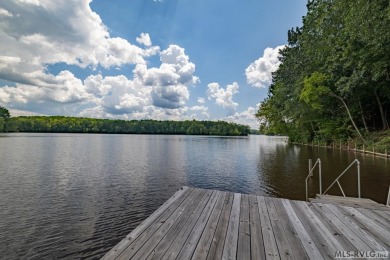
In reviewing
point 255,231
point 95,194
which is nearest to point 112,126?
point 95,194

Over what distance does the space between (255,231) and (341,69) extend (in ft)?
91.2

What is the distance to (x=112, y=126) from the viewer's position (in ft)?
490

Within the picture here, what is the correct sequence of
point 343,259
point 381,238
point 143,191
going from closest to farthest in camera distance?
point 343,259 → point 381,238 → point 143,191

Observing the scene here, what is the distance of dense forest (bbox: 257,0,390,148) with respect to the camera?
15.8 meters

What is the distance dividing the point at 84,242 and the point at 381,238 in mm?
7726

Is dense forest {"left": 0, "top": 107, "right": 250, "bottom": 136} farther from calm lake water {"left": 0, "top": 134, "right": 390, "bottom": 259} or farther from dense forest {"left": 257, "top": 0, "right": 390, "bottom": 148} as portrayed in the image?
dense forest {"left": 257, "top": 0, "right": 390, "bottom": 148}

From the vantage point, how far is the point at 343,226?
459 cm

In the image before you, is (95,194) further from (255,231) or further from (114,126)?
(114,126)

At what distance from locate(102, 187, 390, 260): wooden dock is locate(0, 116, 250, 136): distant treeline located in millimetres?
138541

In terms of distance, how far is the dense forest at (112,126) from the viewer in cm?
12019

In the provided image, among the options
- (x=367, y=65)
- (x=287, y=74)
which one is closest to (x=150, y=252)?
(x=367, y=65)

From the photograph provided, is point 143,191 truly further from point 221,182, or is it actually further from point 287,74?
point 287,74

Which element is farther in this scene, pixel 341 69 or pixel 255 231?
pixel 341 69

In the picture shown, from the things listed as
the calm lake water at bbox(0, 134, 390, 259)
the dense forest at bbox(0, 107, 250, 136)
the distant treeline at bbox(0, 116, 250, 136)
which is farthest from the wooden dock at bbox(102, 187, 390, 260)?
the distant treeline at bbox(0, 116, 250, 136)
